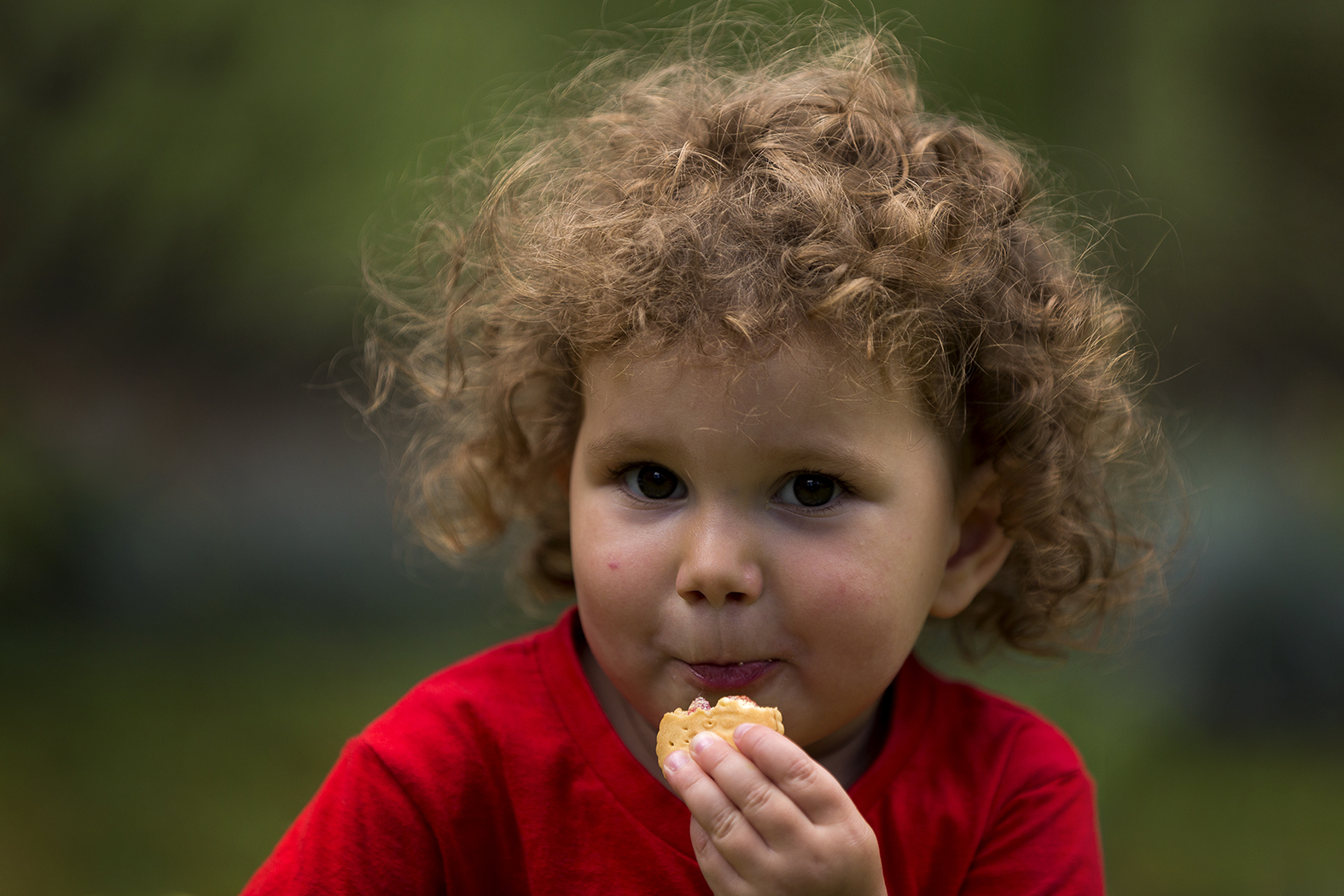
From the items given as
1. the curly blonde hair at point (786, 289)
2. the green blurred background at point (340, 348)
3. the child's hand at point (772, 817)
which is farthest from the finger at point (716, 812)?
the green blurred background at point (340, 348)

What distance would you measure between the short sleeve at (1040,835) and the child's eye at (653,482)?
51 centimetres

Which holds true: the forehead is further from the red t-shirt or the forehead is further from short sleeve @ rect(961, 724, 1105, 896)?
short sleeve @ rect(961, 724, 1105, 896)

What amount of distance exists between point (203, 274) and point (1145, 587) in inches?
86.8

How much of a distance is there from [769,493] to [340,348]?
6.86 ft

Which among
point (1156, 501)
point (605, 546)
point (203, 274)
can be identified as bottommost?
point (605, 546)

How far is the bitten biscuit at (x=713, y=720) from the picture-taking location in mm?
971

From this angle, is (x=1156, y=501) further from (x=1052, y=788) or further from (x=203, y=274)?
(x=203, y=274)

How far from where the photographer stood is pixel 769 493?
3.35 ft

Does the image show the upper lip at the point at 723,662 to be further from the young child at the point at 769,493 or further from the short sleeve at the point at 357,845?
the short sleeve at the point at 357,845

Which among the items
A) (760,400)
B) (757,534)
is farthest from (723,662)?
(760,400)

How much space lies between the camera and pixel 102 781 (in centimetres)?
216

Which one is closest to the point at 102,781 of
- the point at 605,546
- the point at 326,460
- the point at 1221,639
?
the point at 326,460

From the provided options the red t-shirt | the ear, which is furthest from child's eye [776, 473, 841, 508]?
the red t-shirt

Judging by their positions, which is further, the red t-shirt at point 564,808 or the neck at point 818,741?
the neck at point 818,741
